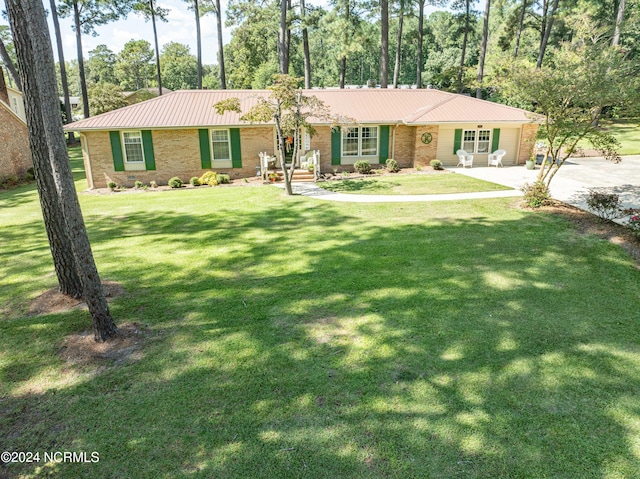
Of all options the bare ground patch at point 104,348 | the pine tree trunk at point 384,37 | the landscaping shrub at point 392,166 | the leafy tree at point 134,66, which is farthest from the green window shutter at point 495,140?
the leafy tree at point 134,66

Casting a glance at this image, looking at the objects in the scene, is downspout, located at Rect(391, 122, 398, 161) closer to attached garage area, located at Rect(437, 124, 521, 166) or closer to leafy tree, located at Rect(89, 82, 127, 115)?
attached garage area, located at Rect(437, 124, 521, 166)

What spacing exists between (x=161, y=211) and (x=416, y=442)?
12.4m

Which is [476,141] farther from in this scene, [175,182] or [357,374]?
[357,374]

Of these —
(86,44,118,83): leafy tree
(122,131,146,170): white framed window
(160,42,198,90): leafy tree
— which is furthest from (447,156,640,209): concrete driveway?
(86,44,118,83): leafy tree

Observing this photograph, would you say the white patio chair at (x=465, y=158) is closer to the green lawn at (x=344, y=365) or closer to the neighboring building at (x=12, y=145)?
the green lawn at (x=344, y=365)

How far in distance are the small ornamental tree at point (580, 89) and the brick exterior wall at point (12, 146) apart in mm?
23607

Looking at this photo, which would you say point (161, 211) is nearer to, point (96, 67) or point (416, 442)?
point (416, 442)

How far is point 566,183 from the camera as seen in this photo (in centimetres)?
1662

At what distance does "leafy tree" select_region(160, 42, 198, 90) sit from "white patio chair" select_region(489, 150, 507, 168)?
66194 mm

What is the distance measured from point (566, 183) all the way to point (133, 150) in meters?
18.3

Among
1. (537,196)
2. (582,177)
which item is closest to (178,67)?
(582,177)

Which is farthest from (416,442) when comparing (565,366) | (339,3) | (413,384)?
(339,3)

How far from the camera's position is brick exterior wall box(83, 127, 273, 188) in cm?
1880

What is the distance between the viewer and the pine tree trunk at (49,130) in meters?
4.96
